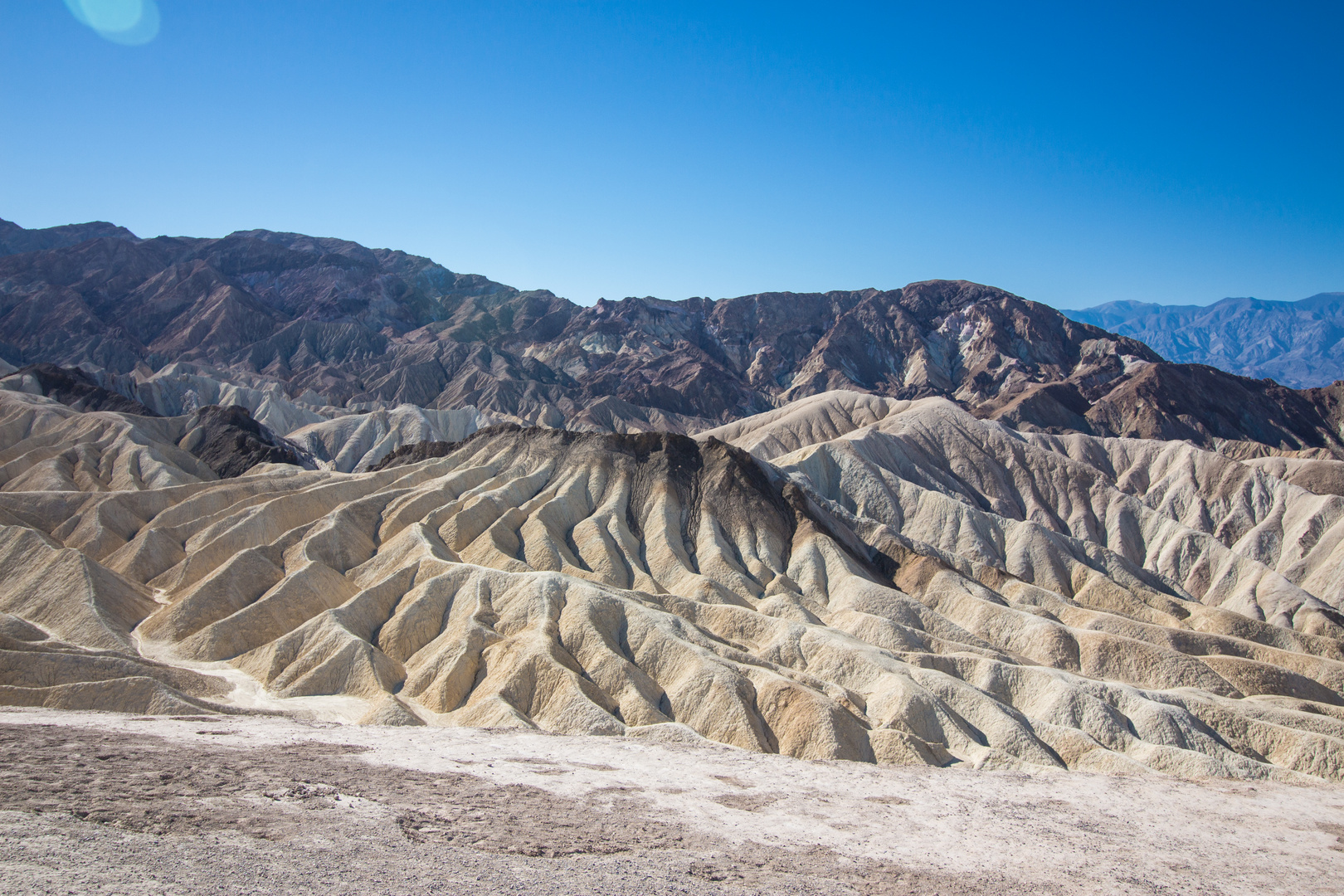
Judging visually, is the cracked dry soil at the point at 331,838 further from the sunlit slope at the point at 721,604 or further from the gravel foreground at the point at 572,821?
the sunlit slope at the point at 721,604

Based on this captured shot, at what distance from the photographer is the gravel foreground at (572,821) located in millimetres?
18656

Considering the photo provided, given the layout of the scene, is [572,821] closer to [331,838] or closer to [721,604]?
[331,838]

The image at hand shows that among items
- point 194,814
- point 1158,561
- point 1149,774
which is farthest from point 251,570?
point 1158,561

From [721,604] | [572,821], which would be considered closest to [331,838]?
[572,821]

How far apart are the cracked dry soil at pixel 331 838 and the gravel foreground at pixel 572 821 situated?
8 cm

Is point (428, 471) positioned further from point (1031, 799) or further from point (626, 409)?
point (626, 409)

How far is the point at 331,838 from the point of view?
20.2 m

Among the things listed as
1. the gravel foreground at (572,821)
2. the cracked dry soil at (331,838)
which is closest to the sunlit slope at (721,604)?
the gravel foreground at (572,821)

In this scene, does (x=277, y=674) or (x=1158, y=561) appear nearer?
(x=277, y=674)

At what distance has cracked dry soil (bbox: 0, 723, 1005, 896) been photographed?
17.7m

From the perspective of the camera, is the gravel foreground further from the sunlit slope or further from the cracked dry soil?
the sunlit slope

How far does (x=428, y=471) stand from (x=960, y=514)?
2280 inches

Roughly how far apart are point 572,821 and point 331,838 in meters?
6.68

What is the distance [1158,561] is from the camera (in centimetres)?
9344
